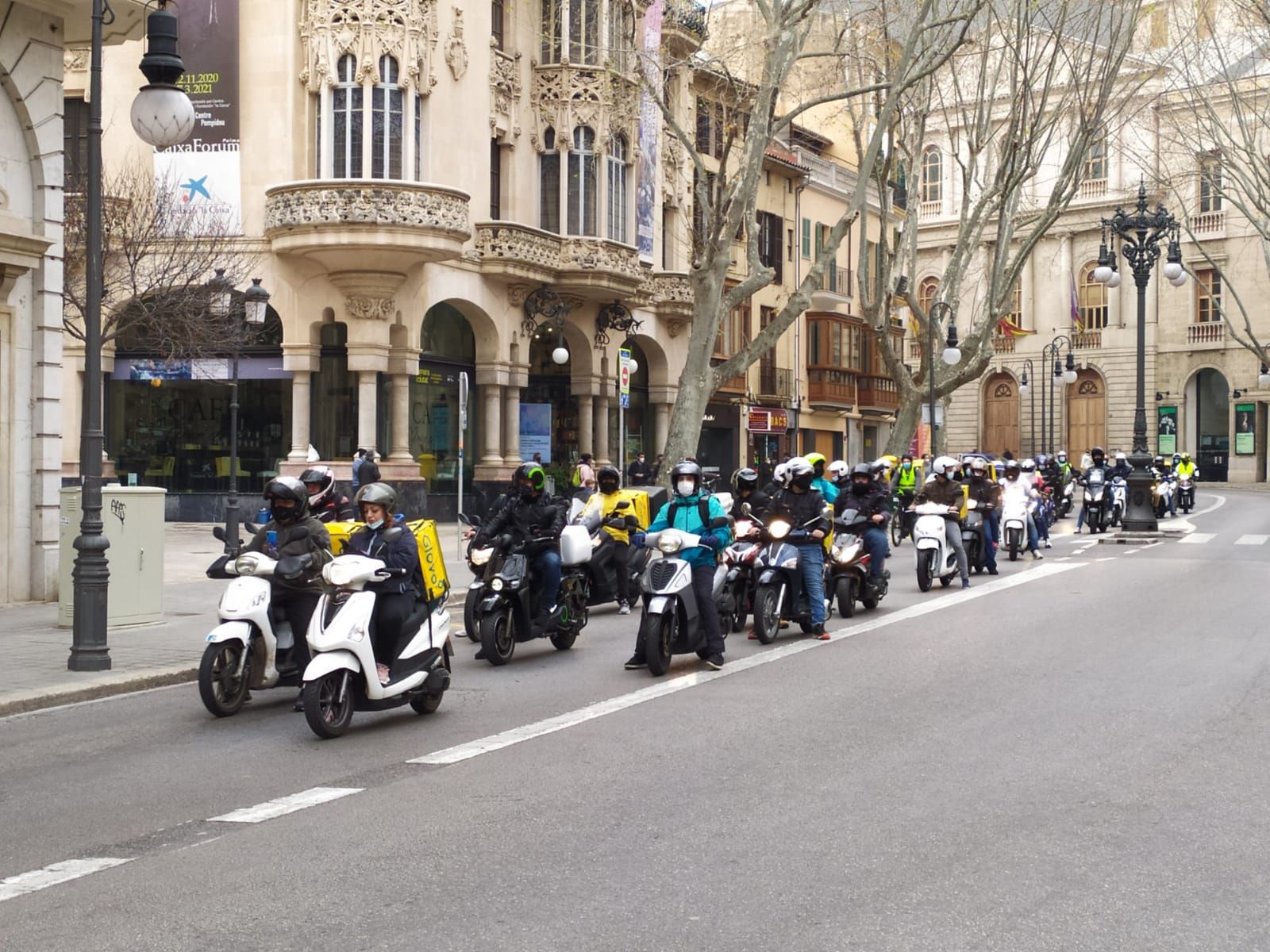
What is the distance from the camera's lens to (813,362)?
5309 centimetres

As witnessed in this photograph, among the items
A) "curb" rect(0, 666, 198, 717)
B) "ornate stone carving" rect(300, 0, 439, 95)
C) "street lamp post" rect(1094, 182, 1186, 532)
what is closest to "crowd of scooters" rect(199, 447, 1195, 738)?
"curb" rect(0, 666, 198, 717)

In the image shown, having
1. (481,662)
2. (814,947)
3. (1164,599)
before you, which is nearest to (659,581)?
(481,662)

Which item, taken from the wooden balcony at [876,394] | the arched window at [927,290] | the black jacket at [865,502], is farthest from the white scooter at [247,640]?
the arched window at [927,290]

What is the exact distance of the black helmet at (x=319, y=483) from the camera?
11836mm

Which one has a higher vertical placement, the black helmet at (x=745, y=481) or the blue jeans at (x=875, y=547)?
the black helmet at (x=745, y=481)

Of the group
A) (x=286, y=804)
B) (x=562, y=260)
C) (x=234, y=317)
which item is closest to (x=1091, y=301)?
(x=562, y=260)

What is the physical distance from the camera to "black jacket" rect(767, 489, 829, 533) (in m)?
14.2

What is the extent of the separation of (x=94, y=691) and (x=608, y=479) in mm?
5792

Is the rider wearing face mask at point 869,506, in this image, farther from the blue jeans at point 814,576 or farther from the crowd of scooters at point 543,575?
the blue jeans at point 814,576

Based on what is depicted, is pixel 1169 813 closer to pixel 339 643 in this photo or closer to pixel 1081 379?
pixel 339 643

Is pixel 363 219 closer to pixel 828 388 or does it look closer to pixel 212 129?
pixel 212 129

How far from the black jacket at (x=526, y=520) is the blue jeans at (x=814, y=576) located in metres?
2.42

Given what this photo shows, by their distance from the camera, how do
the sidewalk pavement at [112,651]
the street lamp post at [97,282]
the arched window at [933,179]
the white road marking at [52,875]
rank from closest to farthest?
the white road marking at [52,875], the sidewalk pavement at [112,651], the street lamp post at [97,282], the arched window at [933,179]

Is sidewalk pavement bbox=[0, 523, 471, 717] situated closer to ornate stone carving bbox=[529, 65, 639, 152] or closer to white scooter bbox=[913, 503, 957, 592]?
white scooter bbox=[913, 503, 957, 592]
